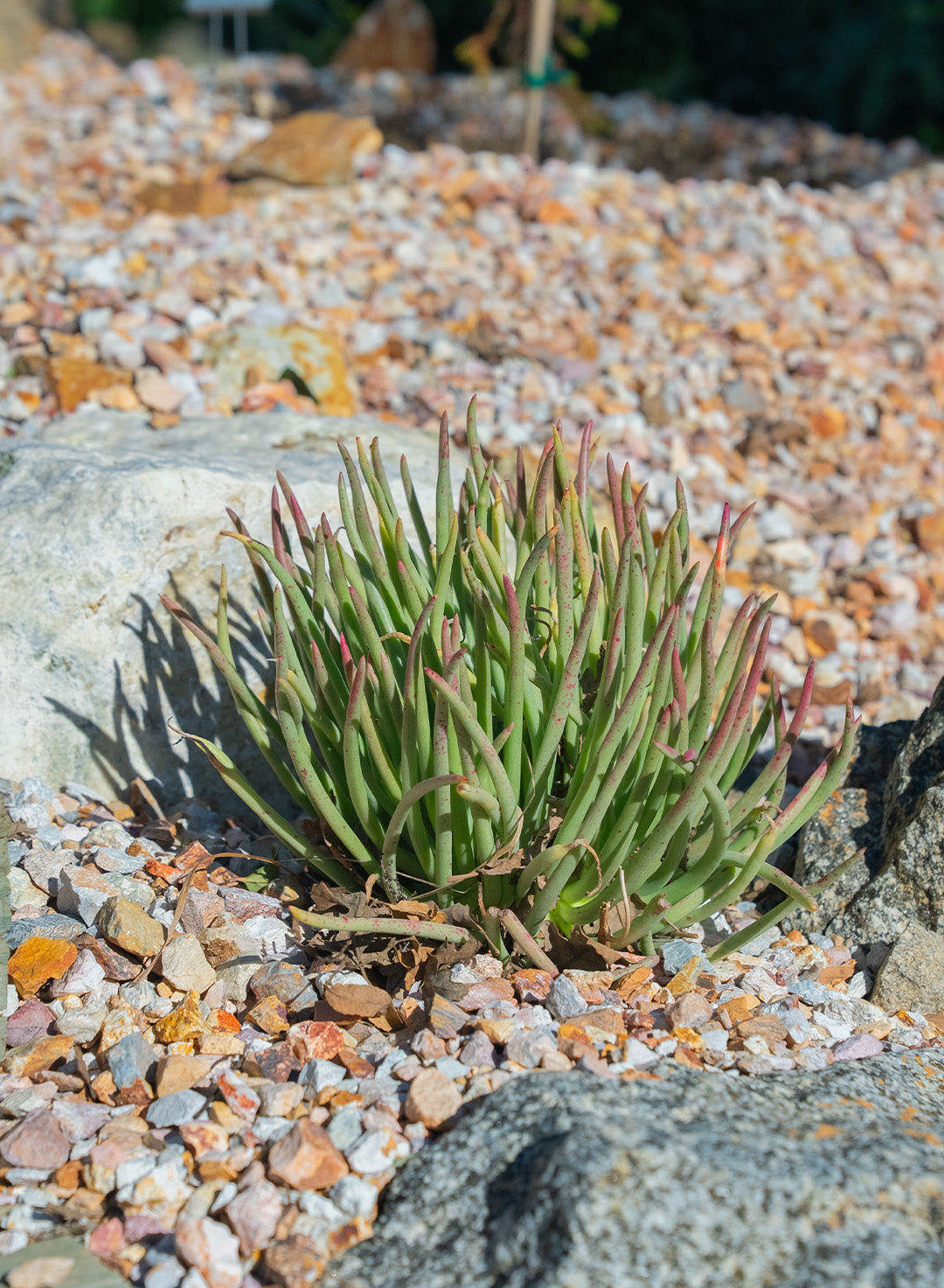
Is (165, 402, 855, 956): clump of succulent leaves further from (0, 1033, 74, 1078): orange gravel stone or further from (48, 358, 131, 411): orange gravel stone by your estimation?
(48, 358, 131, 411): orange gravel stone

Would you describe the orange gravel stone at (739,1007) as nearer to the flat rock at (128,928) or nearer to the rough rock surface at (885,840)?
the rough rock surface at (885,840)

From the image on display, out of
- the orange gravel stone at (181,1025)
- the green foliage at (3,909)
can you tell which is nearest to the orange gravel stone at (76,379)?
the green foliage at (3,909)

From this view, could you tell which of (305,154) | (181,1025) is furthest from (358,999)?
(305,154)

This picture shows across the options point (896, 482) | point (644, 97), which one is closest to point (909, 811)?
point (896, 482)

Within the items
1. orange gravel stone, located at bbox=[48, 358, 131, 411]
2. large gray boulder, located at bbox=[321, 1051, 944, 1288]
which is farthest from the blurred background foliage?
large gray boulder, located at bbox=[321, 1051, 944, 1288]

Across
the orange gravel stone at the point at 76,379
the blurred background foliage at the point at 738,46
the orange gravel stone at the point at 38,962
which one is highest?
the blurred background foliage at the point at 738,46

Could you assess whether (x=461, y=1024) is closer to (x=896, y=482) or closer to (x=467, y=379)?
(x=467, y=379)
